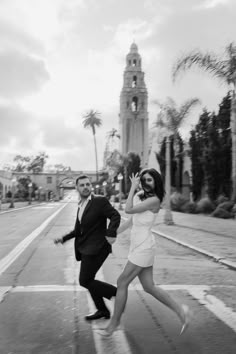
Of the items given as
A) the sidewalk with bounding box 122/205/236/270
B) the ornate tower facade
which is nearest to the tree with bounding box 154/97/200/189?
the sidewalk with bounding box 122/205/236/270

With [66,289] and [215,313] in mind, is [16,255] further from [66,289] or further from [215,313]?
[215,313]

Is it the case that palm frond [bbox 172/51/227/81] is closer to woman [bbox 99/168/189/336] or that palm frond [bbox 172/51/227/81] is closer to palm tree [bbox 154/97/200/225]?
palm tree [bbox 154/97/200/225]

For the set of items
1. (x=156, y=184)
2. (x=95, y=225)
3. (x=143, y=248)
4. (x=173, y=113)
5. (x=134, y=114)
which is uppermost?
(x=134, y=114)

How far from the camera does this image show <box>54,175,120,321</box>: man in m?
4.75

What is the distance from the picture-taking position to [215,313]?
5336 millimetres

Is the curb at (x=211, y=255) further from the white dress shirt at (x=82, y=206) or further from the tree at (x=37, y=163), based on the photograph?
the tree at (x=37, y=163)

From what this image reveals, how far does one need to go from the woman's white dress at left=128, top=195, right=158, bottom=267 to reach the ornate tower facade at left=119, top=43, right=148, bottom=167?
288 ft

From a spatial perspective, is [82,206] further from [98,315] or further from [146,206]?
[98,315]

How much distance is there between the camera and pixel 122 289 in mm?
4477

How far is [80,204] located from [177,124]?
17.9m

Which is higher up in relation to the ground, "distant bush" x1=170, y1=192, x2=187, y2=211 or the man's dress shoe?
"distant bush" x1=170, y1=192, x2=187, y2=211

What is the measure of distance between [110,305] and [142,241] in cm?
187

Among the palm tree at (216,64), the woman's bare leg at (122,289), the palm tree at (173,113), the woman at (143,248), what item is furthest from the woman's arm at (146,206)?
the palm tree at (173,113)

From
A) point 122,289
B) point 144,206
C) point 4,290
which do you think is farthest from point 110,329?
point 4,290
